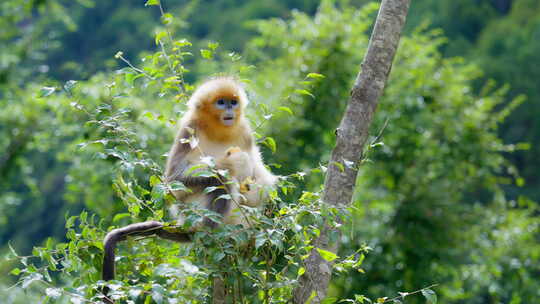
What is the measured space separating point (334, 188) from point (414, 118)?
6.98m

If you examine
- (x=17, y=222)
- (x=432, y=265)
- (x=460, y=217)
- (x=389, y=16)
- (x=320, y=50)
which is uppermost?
(x=320, y=50)

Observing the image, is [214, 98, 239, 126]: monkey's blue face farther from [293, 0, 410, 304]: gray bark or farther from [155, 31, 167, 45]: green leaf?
[293, 0, 410, 304]: gray bark

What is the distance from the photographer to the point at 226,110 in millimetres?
4168

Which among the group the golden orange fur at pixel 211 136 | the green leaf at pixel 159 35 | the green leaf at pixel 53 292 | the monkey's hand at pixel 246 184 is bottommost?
the green leaf at pixel 53 292

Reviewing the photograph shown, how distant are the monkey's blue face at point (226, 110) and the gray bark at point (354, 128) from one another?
1074mm

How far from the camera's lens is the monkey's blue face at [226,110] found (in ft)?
13.7

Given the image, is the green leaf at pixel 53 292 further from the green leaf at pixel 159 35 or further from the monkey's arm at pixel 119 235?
the green leaf at pixel 159 35

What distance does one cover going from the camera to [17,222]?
27.8 m

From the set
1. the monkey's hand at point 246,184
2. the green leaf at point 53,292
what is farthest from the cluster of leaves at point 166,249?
the monkey's hand at point 246,184

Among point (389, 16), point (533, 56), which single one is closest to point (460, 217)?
point (389, 16)

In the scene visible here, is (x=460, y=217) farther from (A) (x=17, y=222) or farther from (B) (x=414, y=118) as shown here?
(A) (x=17, y=222)

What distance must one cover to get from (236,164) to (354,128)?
0.86 metres

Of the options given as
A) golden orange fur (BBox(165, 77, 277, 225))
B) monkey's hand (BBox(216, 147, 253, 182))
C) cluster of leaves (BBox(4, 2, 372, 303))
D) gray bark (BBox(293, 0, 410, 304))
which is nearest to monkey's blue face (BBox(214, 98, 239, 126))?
golden orange fur (BBox(165, 77, 277, 225))

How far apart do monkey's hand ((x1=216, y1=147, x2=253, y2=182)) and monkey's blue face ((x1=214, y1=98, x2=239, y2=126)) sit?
14.9 inches
